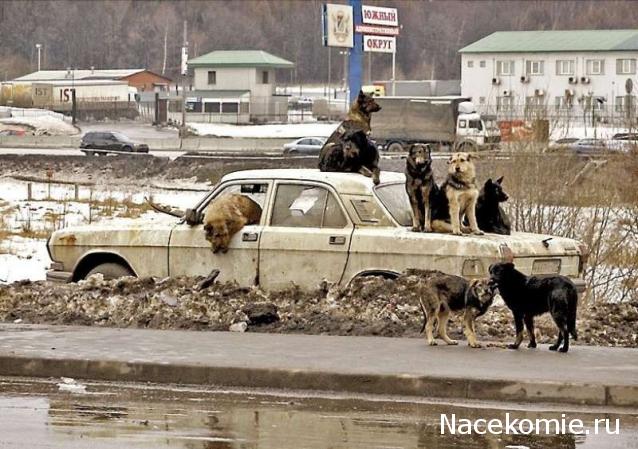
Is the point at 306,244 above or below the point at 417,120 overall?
below

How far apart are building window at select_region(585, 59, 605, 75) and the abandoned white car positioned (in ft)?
321

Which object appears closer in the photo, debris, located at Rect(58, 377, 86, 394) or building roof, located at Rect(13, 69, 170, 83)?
debris, located at Rect(58, 377, 86, 394)

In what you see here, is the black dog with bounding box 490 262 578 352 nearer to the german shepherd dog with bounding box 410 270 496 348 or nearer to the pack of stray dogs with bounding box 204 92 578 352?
the pack of stray dogs with bounding box 204 92 578 352

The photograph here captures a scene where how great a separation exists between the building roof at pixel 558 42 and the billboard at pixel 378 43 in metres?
40.8

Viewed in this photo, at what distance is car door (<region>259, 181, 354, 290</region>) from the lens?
13102mm

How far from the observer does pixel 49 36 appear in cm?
15738

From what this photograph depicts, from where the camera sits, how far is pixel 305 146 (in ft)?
207

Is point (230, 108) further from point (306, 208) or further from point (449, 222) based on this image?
point (449, 222)

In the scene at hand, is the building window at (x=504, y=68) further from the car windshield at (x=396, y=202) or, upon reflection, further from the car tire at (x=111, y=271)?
the car tire at (x=111, y=271)

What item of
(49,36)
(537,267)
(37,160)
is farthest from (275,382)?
(49,36)

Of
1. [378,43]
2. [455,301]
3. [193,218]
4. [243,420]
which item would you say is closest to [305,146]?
[378,43]

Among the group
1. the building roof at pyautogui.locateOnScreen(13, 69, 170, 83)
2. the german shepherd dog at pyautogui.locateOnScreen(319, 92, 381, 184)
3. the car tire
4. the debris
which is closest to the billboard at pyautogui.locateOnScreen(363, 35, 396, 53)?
the building roof at pyautogui.locateOnScreen(13, 69, 170, 83)

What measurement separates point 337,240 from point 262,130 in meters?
77.8

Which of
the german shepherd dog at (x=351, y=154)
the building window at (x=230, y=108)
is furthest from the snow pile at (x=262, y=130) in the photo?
the german shepherd dog at (x=351, y=154)
